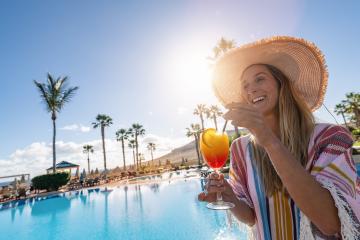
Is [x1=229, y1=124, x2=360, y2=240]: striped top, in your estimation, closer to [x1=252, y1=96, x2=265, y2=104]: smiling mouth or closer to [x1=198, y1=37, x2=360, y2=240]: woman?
[x1=198, y1=37, x2=360, y2=240]: woman

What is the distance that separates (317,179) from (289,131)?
34 centimetres

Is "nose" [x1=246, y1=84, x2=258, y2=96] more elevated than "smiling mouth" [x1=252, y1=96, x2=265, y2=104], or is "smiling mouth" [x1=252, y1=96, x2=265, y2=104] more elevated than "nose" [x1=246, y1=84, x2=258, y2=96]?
"nose" [x1=246, y1=84, x2=258, y2=96]

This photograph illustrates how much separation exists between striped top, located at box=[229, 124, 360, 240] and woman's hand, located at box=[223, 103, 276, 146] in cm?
26

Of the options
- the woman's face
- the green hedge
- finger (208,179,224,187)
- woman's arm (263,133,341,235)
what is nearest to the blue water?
finger (208,179,224,187)

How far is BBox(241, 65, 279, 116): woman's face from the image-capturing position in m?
1.23

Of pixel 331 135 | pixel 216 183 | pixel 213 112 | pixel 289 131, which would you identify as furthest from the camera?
pixel 213 112

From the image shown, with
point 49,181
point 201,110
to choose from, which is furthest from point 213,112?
point 49,181

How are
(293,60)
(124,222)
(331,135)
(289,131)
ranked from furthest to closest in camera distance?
1. (124,222)
2. (293,60)
3. (289,131)
4. (331,135)

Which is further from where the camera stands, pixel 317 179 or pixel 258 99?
pixel 258 99

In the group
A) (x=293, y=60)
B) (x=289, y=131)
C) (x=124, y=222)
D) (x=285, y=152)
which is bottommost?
(x=124, y=222)

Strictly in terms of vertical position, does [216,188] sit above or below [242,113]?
below

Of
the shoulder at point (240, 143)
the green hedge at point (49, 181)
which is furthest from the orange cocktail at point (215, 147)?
the green hedge at point (49, 181)

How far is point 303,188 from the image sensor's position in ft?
2.73

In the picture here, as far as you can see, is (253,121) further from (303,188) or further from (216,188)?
(216,188)
